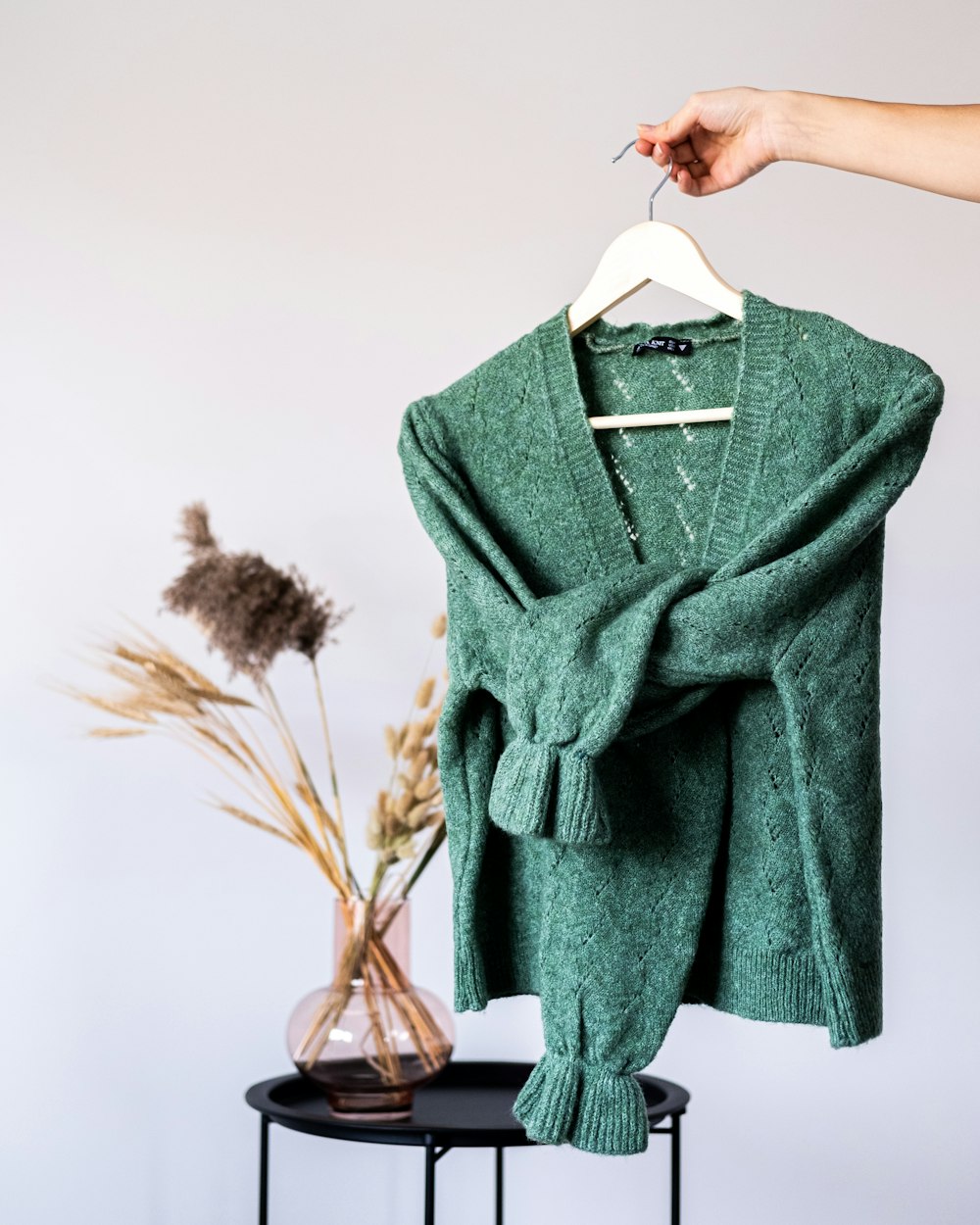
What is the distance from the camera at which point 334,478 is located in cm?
230

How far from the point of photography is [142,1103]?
7.25 ft

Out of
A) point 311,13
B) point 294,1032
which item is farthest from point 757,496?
point 311,13

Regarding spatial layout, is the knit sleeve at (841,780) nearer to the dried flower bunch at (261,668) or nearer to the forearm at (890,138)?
the forearm at (890,138)

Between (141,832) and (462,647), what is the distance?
1214mm

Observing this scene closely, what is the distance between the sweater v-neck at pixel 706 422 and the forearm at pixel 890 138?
0.48 feet

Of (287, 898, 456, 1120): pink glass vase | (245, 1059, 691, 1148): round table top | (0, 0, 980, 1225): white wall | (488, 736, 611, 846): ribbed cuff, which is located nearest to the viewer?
(488, 736, 611, 846): ribbed cuff

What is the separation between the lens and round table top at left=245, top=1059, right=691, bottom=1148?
1678 millimetres

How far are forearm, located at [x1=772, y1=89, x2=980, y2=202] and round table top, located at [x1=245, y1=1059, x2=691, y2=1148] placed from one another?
1.14m

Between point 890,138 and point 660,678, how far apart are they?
51 centimetres

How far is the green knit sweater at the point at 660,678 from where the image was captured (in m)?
1.10

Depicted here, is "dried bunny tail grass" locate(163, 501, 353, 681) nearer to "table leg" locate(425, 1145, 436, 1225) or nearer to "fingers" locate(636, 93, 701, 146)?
"table leg" locate(425, 1145, 436, 1225)

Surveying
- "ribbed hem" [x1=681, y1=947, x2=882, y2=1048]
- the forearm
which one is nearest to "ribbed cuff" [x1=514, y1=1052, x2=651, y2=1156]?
"ribbed hem" [x1=681, y1=947, x2=882, y2=1048]

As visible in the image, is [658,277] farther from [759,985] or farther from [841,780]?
[759,985]

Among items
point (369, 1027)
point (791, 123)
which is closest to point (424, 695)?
point (369, 1027)
